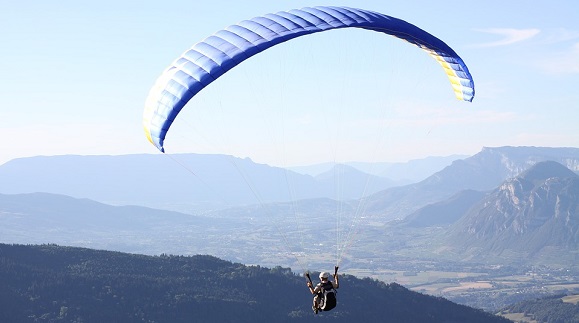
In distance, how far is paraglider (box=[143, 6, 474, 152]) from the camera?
39.1 m

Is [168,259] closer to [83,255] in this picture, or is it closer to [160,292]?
[83,255]

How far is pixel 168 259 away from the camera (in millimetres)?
186375

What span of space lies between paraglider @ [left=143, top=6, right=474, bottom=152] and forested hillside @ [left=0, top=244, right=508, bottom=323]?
103978 mm

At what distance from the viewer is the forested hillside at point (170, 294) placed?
470ft

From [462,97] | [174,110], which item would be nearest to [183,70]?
[174,110]

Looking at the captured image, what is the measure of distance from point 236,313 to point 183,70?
4431 inches

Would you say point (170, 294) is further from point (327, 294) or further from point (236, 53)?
point (236, 53)

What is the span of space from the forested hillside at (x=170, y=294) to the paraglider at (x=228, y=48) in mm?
103978

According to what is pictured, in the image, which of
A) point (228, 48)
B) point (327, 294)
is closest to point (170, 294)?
point (327, 294)

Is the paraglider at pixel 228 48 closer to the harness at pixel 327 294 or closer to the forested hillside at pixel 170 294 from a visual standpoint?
the harness at pixel 327 294

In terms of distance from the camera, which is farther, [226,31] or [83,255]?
[83,255]

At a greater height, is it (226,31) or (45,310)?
(226,31)

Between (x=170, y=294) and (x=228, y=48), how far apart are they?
121 meters

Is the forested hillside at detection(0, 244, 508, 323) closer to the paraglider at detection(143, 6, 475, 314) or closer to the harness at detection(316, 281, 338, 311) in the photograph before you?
the paraglider at detection(143, 6, 475, 314)
